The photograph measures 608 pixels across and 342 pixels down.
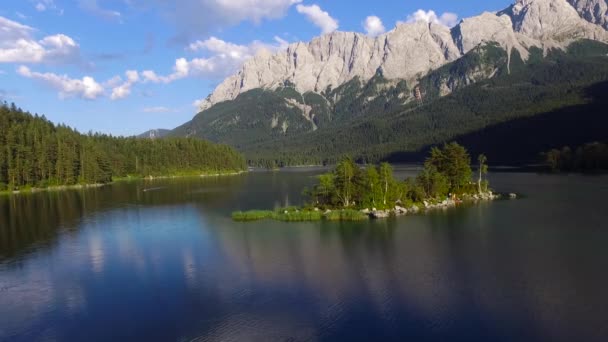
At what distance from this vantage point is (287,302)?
33875 mm

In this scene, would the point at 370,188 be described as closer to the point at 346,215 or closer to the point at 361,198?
the point at 361,198

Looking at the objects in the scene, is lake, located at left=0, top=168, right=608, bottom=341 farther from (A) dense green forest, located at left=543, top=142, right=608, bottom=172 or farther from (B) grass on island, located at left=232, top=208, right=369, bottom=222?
(A) dense green forest, located at left=543, top=142, right=608, bottom=172

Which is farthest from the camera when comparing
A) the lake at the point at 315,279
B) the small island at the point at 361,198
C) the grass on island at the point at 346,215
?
the small island at the point at 361,198

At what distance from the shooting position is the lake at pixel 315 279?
29.6m

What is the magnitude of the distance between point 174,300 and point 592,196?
8159 cm

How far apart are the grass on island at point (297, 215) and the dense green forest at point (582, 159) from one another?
382 feet

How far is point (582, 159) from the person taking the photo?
151625 millimetres

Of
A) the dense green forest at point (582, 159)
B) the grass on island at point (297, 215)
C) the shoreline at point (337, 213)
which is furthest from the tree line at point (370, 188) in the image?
the dense green forest at point (582, 159)

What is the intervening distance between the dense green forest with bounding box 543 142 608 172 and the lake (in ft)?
293

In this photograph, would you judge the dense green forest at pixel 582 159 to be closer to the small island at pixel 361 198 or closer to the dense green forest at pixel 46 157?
the small island at pixel 361 198

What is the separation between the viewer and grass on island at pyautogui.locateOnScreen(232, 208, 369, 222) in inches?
2692

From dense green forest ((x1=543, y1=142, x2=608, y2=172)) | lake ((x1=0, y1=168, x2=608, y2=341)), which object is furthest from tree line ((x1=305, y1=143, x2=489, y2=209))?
dense green forest ((x1=543, y1=142, x2=608, y2=172))

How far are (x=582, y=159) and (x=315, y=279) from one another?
14618 cm

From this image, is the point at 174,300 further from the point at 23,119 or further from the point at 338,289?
the point at 23,119
